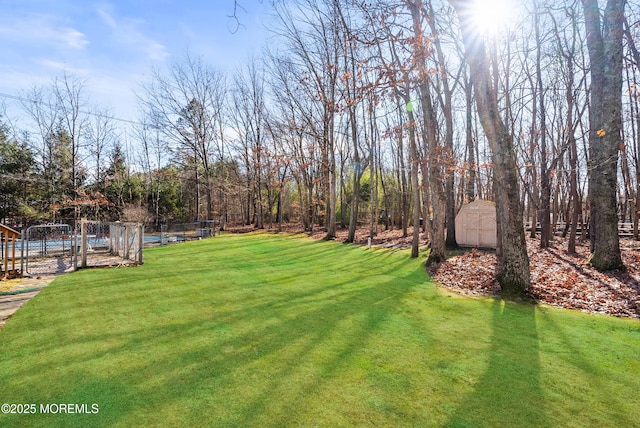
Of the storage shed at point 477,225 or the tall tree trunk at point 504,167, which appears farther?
the storage shed at point 477,225

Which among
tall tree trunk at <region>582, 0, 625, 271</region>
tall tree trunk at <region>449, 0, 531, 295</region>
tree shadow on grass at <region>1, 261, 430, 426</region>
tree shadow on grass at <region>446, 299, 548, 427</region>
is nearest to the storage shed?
tall tree trunk at <region>582, 0, 625, 271</region>

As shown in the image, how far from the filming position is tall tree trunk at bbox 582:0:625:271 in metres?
7.37

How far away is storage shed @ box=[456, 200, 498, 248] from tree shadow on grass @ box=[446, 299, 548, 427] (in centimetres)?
1173

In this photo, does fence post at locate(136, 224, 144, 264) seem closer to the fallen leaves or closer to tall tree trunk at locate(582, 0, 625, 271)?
the fallen leaves

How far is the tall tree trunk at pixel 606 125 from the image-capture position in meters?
7.37

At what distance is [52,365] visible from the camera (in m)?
3.15

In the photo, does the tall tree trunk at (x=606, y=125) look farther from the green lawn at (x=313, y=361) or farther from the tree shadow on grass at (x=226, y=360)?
the tree shadow on grass at (x=226, y=360)

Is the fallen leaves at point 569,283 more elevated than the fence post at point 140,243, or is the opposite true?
the fence post at point 140,243

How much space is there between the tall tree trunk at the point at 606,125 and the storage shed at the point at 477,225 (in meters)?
7.29

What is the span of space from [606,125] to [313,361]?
868 centimetres

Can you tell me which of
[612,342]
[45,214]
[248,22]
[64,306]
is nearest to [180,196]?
[45,214]

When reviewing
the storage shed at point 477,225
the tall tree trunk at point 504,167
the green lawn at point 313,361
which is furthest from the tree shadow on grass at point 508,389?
the storage shed at point 477,225

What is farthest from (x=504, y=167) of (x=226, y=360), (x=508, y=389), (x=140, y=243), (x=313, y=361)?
(x=140, y=243)

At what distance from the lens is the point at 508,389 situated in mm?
2797
